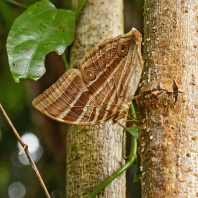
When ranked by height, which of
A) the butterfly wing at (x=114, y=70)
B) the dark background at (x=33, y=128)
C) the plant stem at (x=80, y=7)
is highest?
the plant stem at (x=80, y=7)

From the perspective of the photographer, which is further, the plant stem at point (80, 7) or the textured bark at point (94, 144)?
the plant stem at point (80, 7)

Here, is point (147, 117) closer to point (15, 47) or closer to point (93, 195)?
point (93, 195)

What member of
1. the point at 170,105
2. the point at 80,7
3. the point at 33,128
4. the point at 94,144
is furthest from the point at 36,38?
the point at 33,128

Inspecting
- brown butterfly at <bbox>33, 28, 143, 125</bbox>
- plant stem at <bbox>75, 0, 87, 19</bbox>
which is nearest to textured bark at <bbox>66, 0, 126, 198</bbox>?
plant stem at <bbox>75, 0, 87, 19</bbox>

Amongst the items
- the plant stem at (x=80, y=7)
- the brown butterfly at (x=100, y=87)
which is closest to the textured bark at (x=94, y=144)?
the plant stem at (x=80, y=7)

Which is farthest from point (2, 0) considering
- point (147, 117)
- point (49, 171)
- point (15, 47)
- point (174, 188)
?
point (174, 188)

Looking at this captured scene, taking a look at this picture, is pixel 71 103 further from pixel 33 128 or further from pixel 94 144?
pixel 33 128

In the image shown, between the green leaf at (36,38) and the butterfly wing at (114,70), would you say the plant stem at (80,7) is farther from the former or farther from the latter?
the butterfly wing at (114,70)
